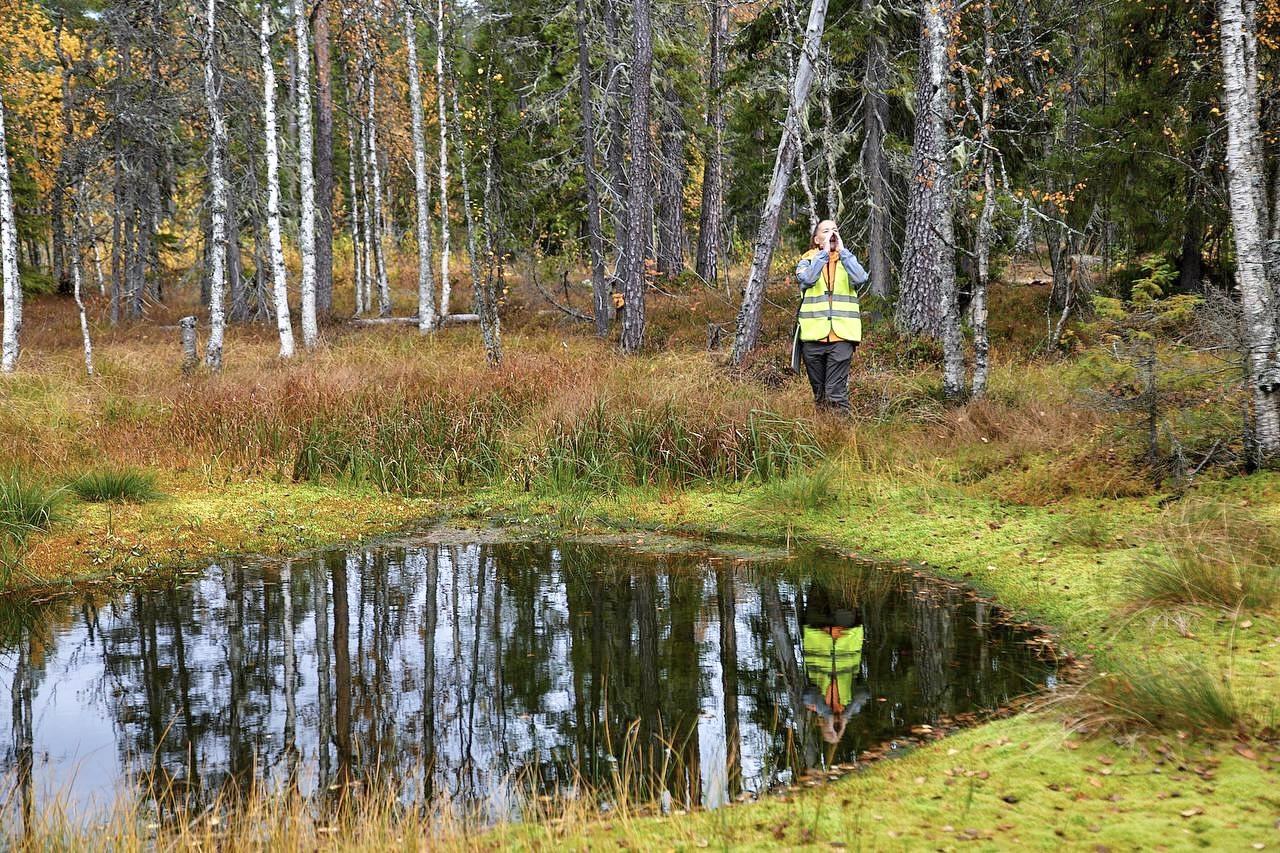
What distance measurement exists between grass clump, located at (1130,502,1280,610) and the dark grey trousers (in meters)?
4.13

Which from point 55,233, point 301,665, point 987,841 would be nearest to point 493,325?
point 301,665

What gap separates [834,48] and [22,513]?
1346cm

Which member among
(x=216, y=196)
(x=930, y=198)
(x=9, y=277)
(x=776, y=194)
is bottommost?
(x=9, y=277)

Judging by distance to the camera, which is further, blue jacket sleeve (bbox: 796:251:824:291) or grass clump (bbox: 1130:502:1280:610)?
blue jacket sleeve (bbox: 796:251:824:291)

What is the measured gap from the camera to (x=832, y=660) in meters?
5.32

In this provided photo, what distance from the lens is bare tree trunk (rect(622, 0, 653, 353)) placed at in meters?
15.1

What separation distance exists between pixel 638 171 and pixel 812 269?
7.24 meters

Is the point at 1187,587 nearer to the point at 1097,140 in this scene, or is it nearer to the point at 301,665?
the point at 301,665

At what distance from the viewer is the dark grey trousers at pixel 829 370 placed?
9625 millimetres

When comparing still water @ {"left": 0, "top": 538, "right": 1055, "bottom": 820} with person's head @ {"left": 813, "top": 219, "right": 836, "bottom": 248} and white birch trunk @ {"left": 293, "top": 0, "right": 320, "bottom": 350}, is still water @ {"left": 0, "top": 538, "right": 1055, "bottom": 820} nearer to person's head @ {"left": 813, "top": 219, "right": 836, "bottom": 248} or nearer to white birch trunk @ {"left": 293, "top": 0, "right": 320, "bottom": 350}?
person's head @ {"left": 813, "top": 219, "right": 836, "bottom": 248}

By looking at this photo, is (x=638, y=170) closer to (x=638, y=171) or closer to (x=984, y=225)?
(x=638, y=171)

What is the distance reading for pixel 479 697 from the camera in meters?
4.91

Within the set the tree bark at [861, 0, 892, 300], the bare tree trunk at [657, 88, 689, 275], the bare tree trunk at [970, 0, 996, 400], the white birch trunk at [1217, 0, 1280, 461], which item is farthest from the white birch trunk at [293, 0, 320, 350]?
the white birch trunk at [1217, 0, 1280, 461]

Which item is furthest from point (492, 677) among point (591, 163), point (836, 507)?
point (591, 163)
